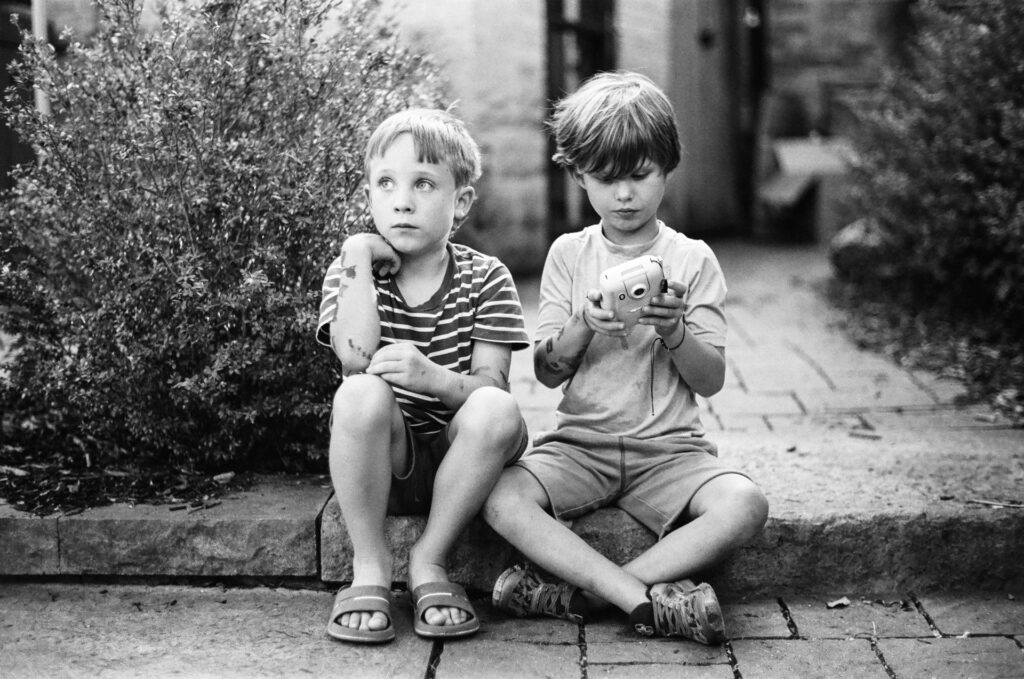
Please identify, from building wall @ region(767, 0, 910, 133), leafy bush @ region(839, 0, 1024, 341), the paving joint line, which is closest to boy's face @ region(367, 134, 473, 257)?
the paving joint line

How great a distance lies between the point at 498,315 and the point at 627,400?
369 millimetres

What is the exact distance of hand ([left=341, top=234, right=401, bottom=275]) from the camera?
255 centimetres

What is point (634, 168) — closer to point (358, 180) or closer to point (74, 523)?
point (358, 180)

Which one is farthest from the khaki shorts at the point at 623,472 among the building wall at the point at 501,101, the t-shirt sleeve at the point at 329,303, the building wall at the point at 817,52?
the building wall at the point at 817,52

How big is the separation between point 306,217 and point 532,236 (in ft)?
17.5

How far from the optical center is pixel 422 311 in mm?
2623

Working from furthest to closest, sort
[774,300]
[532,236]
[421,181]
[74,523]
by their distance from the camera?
1. [532,236]
2. [774,300]
3. [74,523]
4. [421,181]

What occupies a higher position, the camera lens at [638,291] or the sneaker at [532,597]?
the camera lens at [638,291]

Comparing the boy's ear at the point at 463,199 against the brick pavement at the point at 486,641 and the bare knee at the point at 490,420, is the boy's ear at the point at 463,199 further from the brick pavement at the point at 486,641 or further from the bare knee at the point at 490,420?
the brick pavement at the point at 486,641

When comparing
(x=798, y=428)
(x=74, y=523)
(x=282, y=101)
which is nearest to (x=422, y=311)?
(x=282, y=101)

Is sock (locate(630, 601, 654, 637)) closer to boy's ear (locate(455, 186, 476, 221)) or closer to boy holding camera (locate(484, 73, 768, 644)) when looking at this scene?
boy holding camera (locate(484, 73, 768, 644))

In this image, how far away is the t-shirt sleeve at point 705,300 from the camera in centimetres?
263

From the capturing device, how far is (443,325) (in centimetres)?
262

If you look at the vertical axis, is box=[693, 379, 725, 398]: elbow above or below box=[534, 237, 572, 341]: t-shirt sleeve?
below
